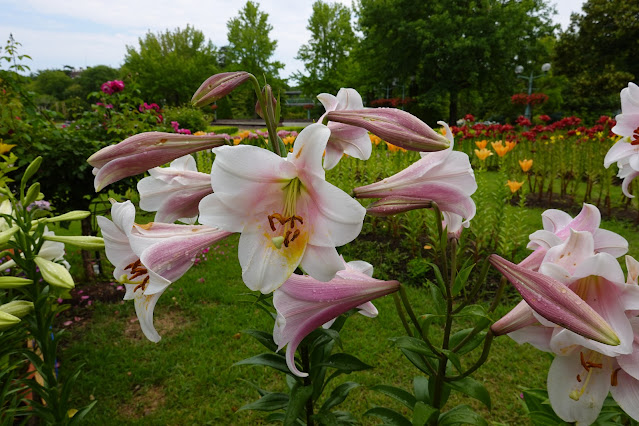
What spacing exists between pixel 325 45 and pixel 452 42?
384 inches

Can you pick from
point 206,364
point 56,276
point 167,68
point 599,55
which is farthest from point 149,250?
point 167,68

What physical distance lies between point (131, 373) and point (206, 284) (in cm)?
113

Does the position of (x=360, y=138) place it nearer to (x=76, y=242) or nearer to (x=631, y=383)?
(x=631, y=383)

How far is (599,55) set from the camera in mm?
19203

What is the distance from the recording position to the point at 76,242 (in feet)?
3.85

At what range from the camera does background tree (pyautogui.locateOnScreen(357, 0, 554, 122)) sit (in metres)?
16.7

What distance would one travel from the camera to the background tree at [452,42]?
16.7 meters

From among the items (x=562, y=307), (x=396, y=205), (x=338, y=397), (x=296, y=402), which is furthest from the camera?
(x=338, y=397)

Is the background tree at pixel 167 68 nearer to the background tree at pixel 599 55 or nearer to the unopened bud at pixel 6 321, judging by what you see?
the background tree at pixel 599 55

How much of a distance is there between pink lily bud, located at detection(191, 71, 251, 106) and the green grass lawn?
124 centimetres

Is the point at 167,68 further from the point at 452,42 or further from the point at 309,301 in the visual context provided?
the point at 309,301

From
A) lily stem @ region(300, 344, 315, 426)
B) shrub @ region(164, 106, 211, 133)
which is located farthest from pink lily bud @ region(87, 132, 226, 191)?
shrub @ region(164, 106, 211, 133)

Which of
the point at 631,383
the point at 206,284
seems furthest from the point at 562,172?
the point at 631,383

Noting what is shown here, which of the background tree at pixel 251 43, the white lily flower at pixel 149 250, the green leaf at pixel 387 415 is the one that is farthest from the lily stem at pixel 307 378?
the background tree at pixel 251 43
